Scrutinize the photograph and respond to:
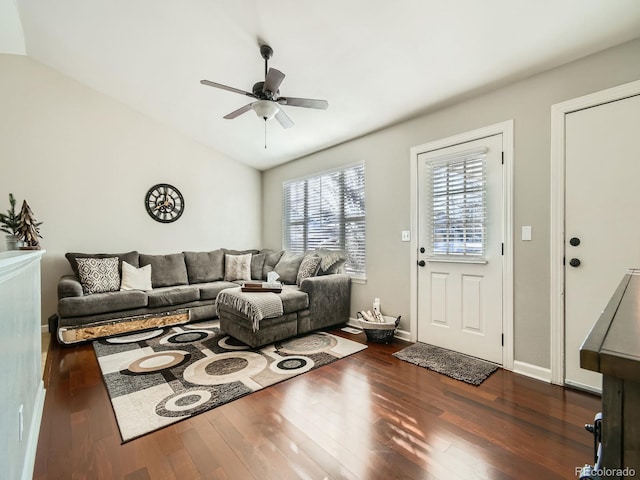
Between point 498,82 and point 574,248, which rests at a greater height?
point 498,82

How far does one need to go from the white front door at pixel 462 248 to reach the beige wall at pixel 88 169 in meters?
3.55

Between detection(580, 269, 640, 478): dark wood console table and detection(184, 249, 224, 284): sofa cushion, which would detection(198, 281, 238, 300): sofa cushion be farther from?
detection(580, 269, 640, 478): dark wood console table

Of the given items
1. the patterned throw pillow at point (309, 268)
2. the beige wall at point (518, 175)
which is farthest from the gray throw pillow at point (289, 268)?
the beige wall at point (518, 175)

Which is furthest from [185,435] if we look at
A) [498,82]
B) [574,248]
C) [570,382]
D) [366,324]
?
[498,82]

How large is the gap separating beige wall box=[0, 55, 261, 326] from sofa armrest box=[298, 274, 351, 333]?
2442 mm

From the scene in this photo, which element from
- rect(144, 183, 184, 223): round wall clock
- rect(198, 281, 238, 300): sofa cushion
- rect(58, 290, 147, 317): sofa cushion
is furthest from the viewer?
rect(144, 183, 184, 223): round wall clock

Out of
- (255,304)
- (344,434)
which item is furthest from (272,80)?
(344,434)

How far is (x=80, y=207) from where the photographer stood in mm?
3906

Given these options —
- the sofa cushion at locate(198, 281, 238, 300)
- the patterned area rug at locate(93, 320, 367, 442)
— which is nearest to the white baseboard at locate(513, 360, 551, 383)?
the patterned area rug at locate(93, 320, 367, 442)

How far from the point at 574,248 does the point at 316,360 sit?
2.23 metres

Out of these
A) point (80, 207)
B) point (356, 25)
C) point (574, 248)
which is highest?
point (356, 25)

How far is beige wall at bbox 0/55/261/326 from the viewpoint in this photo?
3562mm

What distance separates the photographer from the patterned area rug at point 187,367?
1950 millimetres

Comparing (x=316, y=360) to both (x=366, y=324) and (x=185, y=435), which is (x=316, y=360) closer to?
(x=366, y=324)
